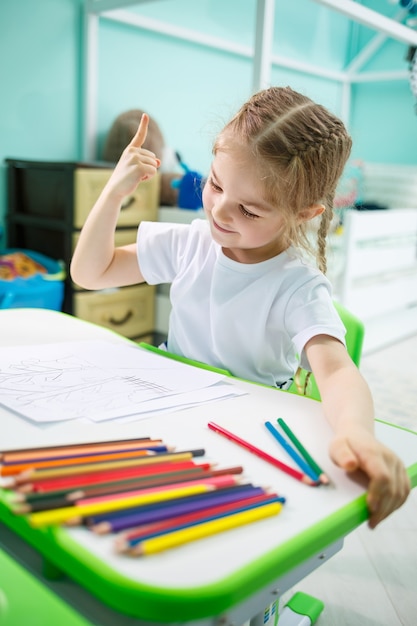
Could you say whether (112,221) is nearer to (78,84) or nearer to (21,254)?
(21,254)

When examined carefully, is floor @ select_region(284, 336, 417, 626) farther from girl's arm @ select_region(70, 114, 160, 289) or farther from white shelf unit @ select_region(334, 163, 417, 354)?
white shelf unit @ select_region(334, 163, 417, 354)

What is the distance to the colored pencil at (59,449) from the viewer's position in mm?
441

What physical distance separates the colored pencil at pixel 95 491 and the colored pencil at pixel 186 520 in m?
0.04

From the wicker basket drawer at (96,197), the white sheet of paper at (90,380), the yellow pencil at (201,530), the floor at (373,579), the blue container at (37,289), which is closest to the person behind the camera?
the yellow pencil at (201,530)

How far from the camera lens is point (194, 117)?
2816 millimetres

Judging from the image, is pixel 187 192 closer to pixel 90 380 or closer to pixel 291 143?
pixel 291 143

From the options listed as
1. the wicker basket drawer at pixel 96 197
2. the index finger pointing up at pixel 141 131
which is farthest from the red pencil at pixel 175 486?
the wicker basket drawer at pixel 96 197

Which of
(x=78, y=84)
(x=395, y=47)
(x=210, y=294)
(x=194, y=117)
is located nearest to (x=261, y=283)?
(x=210, y=294)

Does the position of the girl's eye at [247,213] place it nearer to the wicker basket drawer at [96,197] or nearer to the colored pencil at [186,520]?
the colored pencil at [186,520]

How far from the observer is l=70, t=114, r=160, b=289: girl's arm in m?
0.82

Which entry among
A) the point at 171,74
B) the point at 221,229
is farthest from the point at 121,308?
the point at 221,229

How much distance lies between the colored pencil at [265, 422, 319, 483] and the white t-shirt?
21 cm

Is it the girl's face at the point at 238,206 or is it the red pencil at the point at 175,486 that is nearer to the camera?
the red pencil at the point at 175,486

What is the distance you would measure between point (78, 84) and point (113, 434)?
205cm
